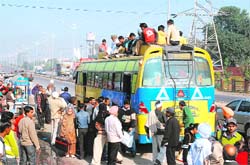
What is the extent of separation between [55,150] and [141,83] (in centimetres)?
347

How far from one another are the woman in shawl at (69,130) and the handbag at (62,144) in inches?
4.1

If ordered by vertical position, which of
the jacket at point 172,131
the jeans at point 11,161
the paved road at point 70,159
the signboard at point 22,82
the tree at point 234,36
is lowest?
the paved road at point 70,159

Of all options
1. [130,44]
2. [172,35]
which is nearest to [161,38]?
[172,35]

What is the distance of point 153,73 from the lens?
14.2 m

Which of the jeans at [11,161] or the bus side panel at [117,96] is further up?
the bus side panel at [117,96]

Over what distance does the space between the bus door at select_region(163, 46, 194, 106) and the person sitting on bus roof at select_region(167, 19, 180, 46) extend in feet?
1.26

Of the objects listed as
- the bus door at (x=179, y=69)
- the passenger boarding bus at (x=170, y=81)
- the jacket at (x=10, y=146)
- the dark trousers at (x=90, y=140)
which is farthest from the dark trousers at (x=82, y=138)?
the jacket at (x=10, y=146)

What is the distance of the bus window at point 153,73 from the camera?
1414 cm

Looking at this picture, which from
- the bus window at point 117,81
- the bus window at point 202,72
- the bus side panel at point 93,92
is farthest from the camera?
the bus side panel at point 93,92

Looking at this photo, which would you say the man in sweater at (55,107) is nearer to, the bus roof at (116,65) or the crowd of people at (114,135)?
the crowd of people at (114,135)

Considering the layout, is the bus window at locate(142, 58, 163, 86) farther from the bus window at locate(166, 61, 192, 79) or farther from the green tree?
the green tree

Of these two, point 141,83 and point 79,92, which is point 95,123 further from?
point 79,92

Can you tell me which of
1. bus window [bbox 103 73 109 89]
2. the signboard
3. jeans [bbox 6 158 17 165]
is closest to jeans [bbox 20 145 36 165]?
jeans [bbox 6 158 17 165]

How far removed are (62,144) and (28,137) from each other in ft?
12.6
